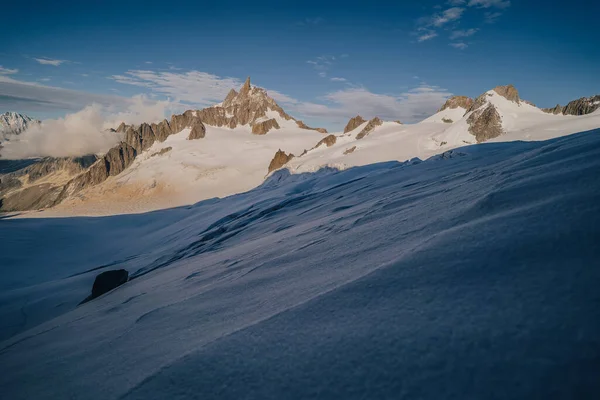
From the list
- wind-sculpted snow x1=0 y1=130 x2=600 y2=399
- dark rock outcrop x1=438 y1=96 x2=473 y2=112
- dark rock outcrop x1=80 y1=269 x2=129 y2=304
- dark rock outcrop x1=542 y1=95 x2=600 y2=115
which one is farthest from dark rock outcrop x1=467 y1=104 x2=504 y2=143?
dark rock outcrop x1=438 y1=96 x2=473 y2=112

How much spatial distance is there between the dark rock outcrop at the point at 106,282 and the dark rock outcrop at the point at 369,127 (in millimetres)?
58449

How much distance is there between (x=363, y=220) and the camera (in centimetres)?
711

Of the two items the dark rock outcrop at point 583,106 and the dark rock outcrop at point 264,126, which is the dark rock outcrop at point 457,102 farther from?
the dark rock outcrop at point 264,126

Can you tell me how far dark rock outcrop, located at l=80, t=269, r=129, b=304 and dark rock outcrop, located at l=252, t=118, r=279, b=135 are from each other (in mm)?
142400

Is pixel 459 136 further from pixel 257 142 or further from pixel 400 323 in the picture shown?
pixel 257 142

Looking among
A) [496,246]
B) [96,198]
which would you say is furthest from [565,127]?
[96,198]

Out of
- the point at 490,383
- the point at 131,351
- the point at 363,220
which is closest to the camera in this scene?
the point at 490,383

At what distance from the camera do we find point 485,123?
38.6 m

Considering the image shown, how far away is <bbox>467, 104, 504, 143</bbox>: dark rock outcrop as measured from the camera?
122 feet

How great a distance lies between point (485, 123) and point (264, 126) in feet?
403

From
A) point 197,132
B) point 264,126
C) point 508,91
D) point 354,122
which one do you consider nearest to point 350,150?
point 508,91

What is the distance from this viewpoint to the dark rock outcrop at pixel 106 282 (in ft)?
35.3

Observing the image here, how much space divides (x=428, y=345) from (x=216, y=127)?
16545 cm

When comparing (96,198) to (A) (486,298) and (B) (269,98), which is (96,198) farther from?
(A) (486,298)
